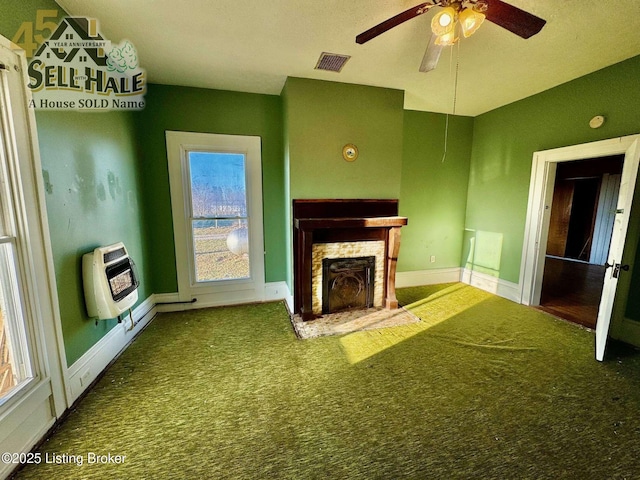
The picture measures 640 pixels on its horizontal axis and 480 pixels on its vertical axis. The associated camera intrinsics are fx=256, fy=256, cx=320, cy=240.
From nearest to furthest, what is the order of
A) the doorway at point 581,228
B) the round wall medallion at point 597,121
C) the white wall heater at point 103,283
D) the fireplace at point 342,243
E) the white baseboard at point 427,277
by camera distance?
the white wall heater at point 103,283, the round wall medallion at point 597,121, the fireplace at point 342,243, the white baseboard at point 427,277, the doorway at point 581,228

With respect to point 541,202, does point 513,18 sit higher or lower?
higher

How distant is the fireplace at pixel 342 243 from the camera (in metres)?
2.77

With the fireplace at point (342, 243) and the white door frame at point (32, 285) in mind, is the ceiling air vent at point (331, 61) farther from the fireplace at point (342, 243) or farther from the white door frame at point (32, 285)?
the white door frame at point (32, 285)

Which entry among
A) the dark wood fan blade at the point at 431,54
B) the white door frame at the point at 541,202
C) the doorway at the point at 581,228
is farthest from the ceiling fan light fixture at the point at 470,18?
the doorway at the point at 581,228

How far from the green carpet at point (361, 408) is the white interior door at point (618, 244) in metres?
0.27

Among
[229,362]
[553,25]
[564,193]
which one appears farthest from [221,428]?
[564,193]

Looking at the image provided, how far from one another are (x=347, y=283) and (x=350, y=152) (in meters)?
1.54

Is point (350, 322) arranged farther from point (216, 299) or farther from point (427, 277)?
point (427, 277)

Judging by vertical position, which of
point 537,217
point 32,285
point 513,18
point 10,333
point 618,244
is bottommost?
point 10,333

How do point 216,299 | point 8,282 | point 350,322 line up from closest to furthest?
point 8,282 → point 350,322 → point 216,299

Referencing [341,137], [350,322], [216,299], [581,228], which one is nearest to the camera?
[350,322]

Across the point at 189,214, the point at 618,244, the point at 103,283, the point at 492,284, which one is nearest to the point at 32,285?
the point at 103,283

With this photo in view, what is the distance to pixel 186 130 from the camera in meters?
2.96

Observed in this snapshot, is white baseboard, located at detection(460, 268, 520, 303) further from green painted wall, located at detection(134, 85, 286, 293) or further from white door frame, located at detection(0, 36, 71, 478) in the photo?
white door frame, located at detection(0, 36, 71, 478)
